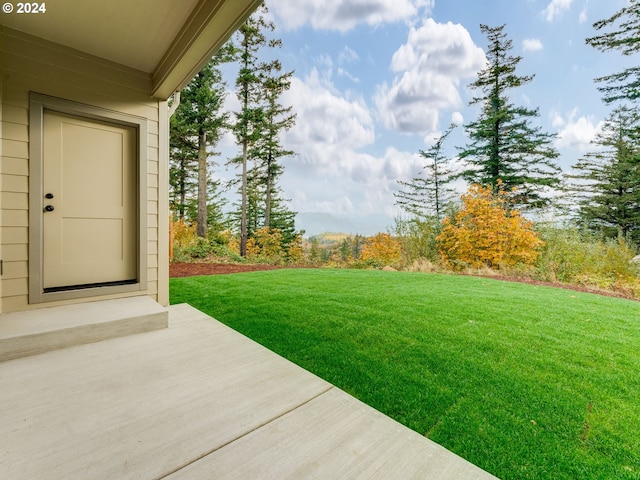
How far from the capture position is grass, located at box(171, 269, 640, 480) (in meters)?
1.12

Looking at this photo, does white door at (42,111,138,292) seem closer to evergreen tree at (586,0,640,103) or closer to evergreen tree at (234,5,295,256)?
evergreen tree at (234,5,295,256)

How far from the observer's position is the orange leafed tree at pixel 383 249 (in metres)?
7.43

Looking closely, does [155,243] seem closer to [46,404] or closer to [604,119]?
[46,404]

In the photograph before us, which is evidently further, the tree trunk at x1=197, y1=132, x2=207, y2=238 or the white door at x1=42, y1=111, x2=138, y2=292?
the tree trunk at x1=197, y1=132, x2=207, y2=238

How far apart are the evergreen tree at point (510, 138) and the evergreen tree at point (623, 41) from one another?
84.6 inches

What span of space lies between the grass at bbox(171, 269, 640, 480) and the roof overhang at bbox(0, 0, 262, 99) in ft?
6.66

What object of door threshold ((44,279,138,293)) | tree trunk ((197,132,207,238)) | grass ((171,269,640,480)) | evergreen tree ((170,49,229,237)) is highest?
evergreen tree ((170,49,229,237))

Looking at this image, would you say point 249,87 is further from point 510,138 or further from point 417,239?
point 510,138

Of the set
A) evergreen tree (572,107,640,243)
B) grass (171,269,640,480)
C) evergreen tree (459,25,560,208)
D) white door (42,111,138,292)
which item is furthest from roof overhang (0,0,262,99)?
evergreen tree (572,107,640,243)

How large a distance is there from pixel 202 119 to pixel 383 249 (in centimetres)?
680

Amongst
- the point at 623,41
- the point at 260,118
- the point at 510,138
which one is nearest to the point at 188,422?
the point at 260,118

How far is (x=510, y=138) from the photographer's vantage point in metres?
9.84

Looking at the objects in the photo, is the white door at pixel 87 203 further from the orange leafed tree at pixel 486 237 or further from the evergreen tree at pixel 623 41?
the evergreen tree at pixel 623 41

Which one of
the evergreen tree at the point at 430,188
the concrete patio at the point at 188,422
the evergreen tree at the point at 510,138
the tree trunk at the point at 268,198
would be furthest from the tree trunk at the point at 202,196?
the evergreen tree at the point at 510,138
